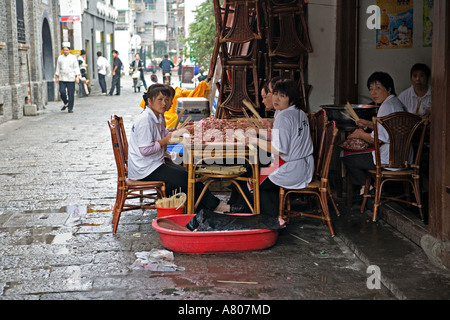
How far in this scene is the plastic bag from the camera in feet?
16.9

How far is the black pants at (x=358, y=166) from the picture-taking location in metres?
6.14

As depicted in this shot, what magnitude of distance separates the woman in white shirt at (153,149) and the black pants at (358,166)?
1231mm

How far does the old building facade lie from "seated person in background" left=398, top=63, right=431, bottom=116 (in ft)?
39.3

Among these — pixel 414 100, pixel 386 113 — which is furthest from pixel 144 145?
pixel 414 100

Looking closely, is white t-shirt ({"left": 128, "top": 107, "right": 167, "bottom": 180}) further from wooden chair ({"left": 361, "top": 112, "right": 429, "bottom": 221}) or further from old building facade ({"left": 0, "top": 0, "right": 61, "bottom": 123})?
old building facade ({"left": 0, "top": 0, "right": 61, "bottom": 123})

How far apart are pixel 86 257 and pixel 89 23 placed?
2943 cm

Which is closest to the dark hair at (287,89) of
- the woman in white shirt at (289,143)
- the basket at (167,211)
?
the woman in white shirt at (289,143)

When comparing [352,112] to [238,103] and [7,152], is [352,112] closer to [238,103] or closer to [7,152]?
[238,103]

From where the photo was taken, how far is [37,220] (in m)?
6.34

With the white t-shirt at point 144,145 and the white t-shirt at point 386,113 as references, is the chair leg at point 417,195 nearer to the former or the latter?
the white t-shirt at point 386,113

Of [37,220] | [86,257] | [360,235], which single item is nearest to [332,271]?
[360,235]

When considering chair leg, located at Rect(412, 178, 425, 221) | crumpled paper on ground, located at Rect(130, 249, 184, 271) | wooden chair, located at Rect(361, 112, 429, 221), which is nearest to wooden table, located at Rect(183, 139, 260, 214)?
crumpled paper on ground, located at Rect(130, 249, 184, 271)

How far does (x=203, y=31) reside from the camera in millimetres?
17828
